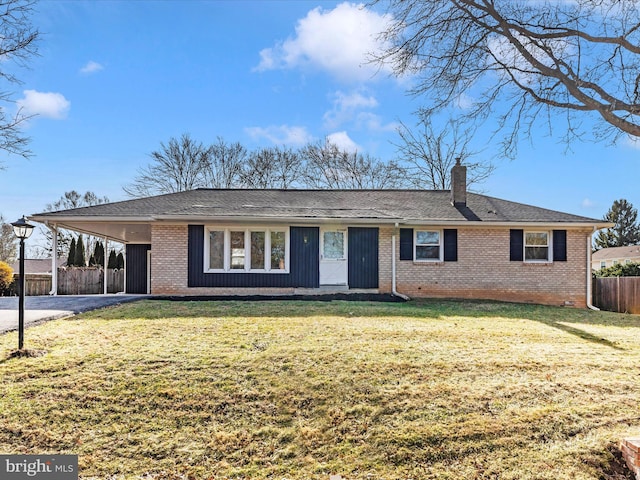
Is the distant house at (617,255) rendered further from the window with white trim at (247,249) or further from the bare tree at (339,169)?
the window with white trim at (247,249)

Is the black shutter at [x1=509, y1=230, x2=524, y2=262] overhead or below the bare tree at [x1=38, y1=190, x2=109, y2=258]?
below

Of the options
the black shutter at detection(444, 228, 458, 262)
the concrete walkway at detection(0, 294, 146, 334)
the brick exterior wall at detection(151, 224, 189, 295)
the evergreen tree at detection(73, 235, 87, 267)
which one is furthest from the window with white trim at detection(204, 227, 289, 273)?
the evergreen tree at detection(73, 235, 87, 267)

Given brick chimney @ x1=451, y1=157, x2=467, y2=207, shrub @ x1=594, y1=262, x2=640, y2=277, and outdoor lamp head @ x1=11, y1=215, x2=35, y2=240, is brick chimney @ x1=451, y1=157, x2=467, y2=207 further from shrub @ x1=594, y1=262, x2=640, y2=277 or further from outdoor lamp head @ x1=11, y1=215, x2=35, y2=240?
outdoor lamp head @ x1=11, y1=215, x2=35, y2=240

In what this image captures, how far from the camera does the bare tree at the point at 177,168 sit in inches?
1200

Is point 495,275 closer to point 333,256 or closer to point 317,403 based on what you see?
point 333,256

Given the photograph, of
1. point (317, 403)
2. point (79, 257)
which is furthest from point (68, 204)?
point (317, 403)

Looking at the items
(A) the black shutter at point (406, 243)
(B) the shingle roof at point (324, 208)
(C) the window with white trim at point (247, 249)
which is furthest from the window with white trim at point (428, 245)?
→ (C) the window with white trim at point (247, 249)

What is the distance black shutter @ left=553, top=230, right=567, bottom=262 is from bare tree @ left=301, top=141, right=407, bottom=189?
15832 millimetres

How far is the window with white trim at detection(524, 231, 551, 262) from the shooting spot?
47.7ft

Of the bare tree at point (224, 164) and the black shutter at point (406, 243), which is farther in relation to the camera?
the bare tree at point (224, 164)

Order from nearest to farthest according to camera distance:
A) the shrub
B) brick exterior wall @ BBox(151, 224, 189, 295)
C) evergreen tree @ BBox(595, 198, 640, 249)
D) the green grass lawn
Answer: the green grass lawn, brick exterior wall @ BBox(151, 224, 189, 295), the shrub, evergreen tree @ BBox(595, 198, 640, 249)

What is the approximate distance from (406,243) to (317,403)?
10.3 metres

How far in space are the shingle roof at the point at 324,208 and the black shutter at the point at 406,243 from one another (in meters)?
0.57

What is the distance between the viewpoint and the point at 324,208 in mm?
15055
